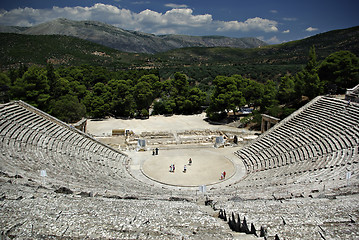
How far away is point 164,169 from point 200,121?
61.7 feet

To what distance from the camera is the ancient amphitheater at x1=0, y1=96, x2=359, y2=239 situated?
24.7 ft

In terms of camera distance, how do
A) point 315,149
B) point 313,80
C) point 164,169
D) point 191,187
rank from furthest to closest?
point 313,80 < point 164,169 < point 315,149 < point 191,187

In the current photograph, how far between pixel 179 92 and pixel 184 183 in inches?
1180

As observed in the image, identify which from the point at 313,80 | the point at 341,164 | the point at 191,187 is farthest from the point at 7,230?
the point at 313,80

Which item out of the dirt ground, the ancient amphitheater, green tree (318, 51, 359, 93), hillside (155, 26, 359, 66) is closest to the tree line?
green tree (318, 51, 359, 93)

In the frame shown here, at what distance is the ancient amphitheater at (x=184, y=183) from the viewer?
24.7 feet

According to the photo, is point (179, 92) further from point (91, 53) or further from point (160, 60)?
point (91, 53)

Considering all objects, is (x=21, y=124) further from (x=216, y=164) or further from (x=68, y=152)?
(x=216, y=164)

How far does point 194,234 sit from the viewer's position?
7.41m

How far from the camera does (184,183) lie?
717 inches

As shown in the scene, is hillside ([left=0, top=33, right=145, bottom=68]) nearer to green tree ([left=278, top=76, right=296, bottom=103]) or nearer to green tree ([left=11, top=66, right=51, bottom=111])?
green tree ([left=11, top=66, right=51, bottom=111])

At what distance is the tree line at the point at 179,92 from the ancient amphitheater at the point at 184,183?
23.9 feet

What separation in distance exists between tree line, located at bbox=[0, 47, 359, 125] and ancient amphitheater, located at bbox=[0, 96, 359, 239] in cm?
730

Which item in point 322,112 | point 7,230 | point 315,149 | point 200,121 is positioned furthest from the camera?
point 200,121
